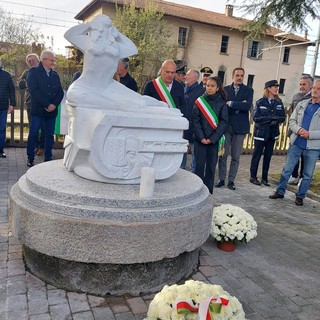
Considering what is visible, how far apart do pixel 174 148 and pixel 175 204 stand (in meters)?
0.65

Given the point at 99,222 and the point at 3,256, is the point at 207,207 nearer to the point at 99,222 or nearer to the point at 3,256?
the point at 99,222

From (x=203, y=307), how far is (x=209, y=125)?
3591 millimetres

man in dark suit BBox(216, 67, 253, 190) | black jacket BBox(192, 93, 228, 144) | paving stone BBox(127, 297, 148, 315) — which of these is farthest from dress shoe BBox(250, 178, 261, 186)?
paving stone BBox(127, 297, 148, 315)

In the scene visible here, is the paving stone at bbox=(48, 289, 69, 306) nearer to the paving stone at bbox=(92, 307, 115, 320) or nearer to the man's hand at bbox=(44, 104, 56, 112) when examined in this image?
the paving stone at bbox=(92, 307, 115, 320)

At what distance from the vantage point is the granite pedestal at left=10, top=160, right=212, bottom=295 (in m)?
2.68

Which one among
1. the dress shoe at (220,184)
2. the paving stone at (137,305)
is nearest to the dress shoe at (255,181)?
the dress shoe at (220,184)

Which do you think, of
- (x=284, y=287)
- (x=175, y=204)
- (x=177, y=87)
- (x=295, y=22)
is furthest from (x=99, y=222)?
(x=295, y=22)

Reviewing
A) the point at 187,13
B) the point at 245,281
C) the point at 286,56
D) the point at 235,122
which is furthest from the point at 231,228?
the point at 286,56

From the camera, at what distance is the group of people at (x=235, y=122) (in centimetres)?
525

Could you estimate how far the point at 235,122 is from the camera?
6.38 metres

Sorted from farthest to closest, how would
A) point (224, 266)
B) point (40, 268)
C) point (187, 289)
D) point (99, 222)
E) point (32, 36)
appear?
point (32, 36)
point (224, 266)
point (40, 268)
point (99, 222)
point (187, 289)

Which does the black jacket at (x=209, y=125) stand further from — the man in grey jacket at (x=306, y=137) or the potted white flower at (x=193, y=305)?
the potted white flower at (x=193, y=305)

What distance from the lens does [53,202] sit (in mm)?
2809

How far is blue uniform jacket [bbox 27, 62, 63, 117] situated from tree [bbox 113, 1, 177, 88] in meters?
16.0
